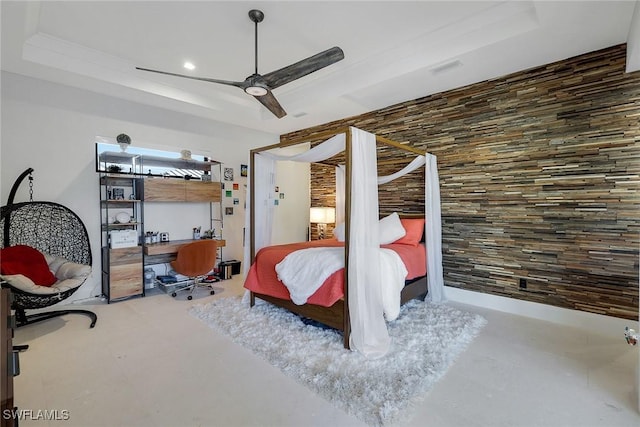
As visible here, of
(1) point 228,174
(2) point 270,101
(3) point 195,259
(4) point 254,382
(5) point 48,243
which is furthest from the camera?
(1) point 228,174

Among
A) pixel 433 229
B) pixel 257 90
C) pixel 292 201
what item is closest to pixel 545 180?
pixel 433 229

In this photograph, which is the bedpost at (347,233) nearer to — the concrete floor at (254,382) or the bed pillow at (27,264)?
the concrete floor at (254,382)

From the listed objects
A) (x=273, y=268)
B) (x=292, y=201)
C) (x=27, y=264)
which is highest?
(x=292, y=201)

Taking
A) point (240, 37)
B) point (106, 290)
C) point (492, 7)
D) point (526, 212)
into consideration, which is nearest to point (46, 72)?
point (240, 37)

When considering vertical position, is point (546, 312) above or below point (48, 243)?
below

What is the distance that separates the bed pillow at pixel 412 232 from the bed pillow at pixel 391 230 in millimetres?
72

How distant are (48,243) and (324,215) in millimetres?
3975

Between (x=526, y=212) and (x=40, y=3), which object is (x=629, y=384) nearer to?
(x=526, y=212)

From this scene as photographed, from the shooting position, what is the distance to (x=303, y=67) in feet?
8.41

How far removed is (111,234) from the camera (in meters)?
3.90

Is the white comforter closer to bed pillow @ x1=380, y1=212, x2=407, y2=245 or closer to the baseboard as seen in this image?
bed pillow @ x1=380, y1=212, x2=407, y2=245

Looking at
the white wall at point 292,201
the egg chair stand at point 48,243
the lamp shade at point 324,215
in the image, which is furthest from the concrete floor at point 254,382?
the white wall at point 292,201

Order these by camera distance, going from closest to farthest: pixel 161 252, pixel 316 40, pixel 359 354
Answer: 1. pixel 359 354
2. pixel 316 40
3. pixel 161 252

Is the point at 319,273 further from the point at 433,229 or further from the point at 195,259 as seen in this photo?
the point at 195,259
